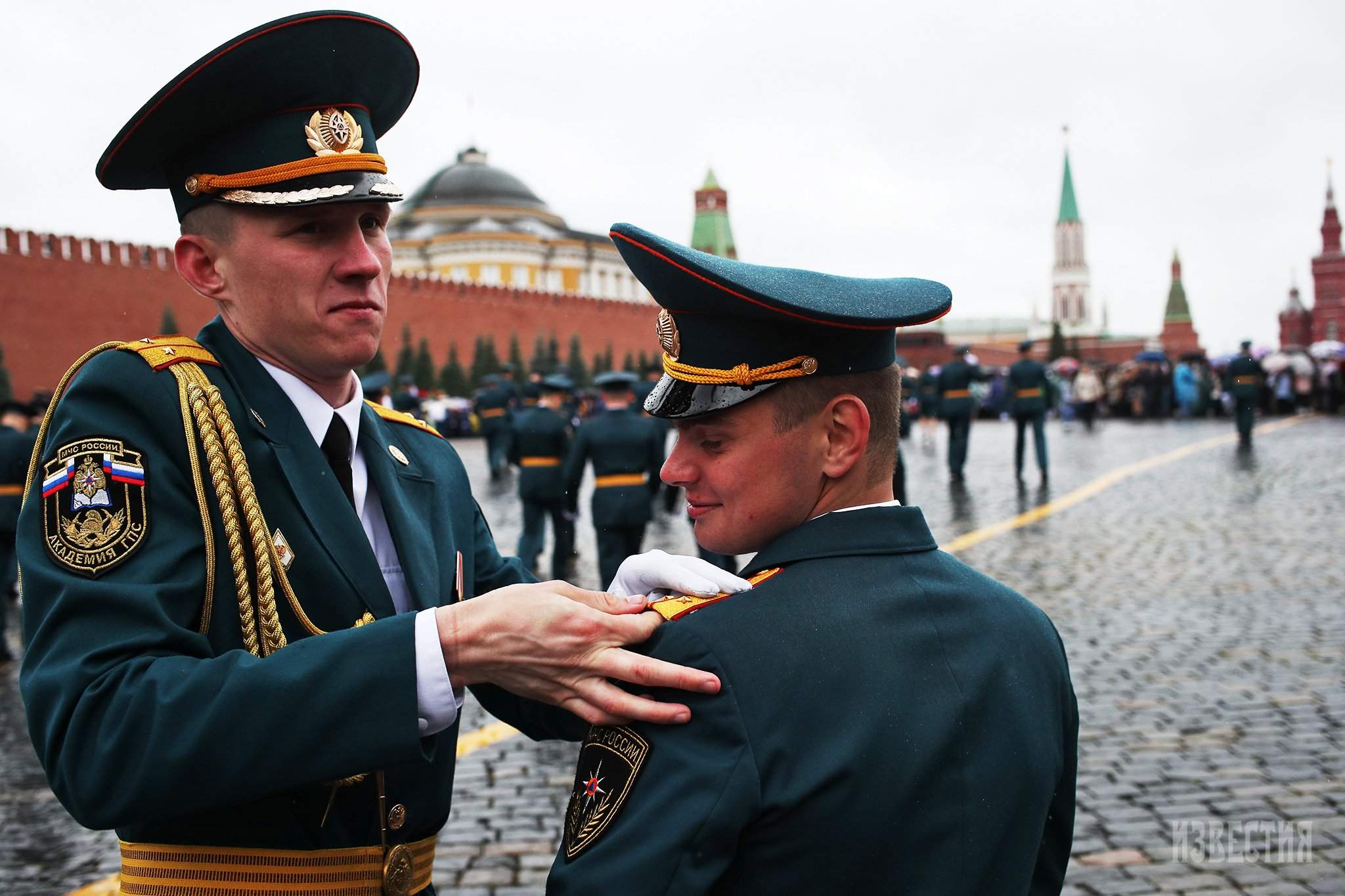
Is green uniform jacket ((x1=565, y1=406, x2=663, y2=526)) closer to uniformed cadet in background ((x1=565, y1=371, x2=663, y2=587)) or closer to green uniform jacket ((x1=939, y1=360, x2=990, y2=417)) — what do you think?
uniformed cadet in background ((x1=565, y1=371, x2=663, y2=587))

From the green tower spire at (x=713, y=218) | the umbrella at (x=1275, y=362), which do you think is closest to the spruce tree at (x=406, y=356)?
the umbrella at (x=1275, y=362)

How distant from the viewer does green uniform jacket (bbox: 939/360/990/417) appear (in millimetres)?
14727

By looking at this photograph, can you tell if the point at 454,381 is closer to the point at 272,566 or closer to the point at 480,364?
the point at 480,364

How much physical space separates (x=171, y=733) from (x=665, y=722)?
Result: 1.78 feet

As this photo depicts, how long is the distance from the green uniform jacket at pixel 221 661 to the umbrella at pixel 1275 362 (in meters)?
26.0

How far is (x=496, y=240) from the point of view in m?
69.2

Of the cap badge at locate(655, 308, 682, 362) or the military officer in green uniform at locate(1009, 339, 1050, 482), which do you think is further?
the military officer in green uniform at locate(1009, 339, 1050, 482)

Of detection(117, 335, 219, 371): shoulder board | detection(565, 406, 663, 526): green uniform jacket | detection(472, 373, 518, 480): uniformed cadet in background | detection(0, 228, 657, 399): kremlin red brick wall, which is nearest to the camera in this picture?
detection(117, 335, 219, 371): shoulder board

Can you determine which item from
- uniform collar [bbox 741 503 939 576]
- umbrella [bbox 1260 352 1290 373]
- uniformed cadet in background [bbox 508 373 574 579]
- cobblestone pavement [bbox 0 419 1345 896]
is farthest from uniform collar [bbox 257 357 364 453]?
umbrella [bbox 1260 352 1290 373]

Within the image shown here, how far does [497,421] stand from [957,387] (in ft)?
24.3

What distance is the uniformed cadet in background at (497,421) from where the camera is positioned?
1855cm

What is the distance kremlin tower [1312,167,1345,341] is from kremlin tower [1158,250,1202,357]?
20646 millimetres

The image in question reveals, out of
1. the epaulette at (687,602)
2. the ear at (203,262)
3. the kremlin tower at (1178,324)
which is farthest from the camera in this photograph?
the kremlin tower at (1178,324)

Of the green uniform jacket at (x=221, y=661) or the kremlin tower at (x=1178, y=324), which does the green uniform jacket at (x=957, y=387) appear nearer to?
the green uniform jacket at (x=221, y=661)
